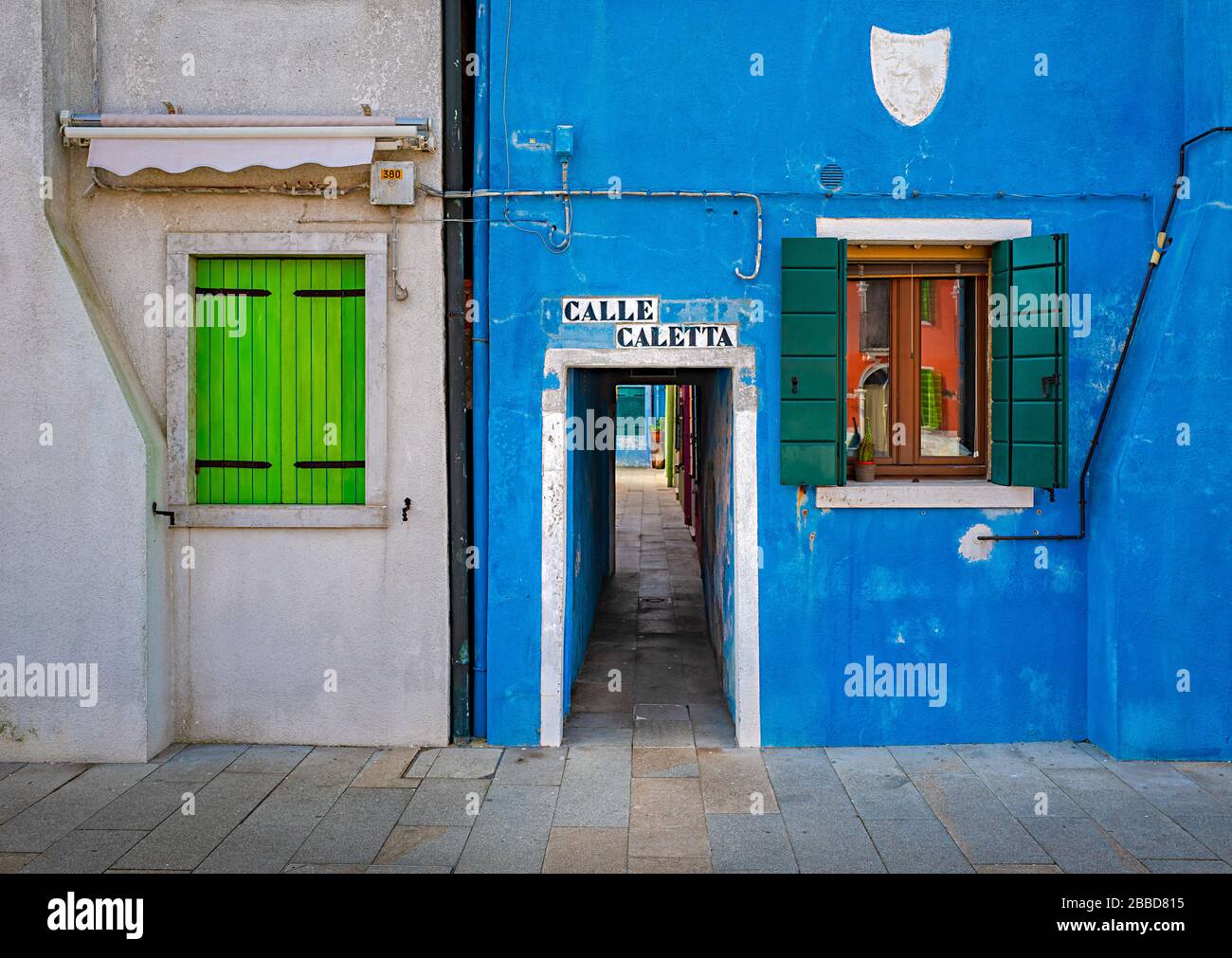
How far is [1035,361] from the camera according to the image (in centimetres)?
617

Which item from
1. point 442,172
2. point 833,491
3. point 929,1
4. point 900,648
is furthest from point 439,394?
point 929,1

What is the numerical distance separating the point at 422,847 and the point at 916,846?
2501 mm

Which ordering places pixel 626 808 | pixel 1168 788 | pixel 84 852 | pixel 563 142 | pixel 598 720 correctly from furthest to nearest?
pixel 598 720
pixel 563 142
pixel 1168 788
pixel 626 808
pixel 84 852

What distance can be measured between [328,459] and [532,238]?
200 centimetres

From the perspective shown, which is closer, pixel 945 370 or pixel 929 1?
pixel 929 1

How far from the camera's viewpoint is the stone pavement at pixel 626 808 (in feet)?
15.8

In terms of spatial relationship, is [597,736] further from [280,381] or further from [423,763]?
[280,381]

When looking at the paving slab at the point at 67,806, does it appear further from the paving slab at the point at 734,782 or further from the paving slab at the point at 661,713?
the paving slab at the point at 734,782

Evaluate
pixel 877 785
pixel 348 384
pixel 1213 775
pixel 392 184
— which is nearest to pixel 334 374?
pixel 348 384

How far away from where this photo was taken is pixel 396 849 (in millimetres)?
4902

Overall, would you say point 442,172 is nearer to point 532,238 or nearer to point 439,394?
point 532,238

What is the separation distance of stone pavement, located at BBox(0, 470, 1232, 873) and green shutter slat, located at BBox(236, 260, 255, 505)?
1744 mm

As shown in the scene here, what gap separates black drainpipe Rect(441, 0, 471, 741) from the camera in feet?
20.7

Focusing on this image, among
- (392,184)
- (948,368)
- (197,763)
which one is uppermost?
(392,184)
